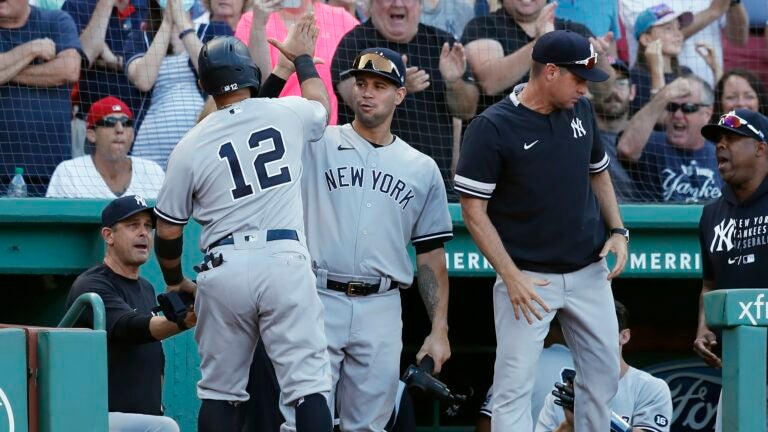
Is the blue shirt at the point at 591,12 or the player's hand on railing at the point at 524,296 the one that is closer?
the player's hand on railing at the point at 524,296

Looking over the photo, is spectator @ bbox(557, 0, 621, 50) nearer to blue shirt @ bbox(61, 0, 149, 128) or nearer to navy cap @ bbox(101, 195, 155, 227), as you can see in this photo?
blue shirt @ bbox(61, 0, 149, 128)

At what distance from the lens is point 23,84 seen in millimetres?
6422

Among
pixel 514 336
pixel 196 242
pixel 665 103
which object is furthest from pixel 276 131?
pixel 665 103

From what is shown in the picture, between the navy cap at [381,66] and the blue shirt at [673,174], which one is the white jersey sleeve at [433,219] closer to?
the navy cap at [381,66]

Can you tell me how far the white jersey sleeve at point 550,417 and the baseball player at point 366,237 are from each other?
3.02 ft

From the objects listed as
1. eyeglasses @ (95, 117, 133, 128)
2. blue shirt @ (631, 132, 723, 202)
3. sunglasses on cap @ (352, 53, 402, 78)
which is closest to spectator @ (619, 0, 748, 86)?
blue shirt @ (631, 132, 723, 202)

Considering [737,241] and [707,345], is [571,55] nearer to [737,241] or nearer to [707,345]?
[737,241]

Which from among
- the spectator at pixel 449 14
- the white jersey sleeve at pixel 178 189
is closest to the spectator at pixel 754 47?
the spectator at pixel 449 14

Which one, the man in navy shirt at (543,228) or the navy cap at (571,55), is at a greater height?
the navy cap at (571,55)

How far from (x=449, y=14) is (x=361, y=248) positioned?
2.65 meters

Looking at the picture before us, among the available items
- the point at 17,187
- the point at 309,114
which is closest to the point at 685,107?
the point at 309,114

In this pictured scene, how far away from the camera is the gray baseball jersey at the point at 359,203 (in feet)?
16.3

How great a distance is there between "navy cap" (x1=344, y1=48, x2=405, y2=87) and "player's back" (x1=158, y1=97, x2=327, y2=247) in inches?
23.0

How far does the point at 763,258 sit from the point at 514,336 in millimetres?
1292
